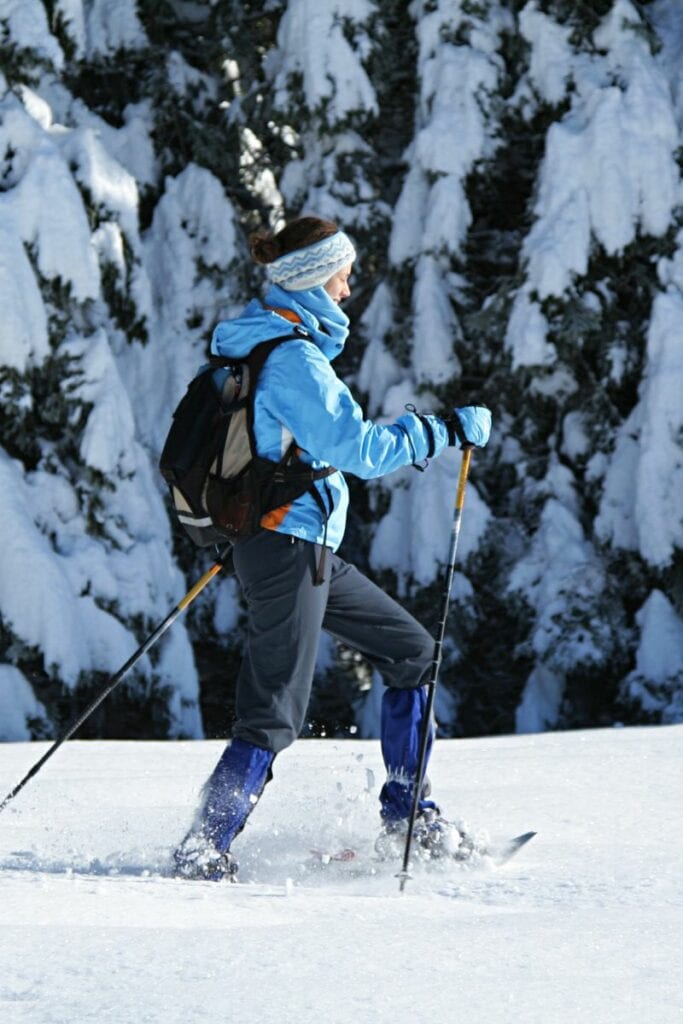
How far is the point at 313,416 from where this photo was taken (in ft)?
11.5

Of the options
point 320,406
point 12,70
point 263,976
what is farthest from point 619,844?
point 12,70

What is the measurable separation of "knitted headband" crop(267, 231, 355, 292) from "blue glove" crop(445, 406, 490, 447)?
0.49 meters

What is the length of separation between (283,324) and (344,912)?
1.44 meters

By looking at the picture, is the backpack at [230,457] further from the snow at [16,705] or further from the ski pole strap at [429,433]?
the snow at [16,705]

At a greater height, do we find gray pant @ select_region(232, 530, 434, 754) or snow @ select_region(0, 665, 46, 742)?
gray pant @ select_region(232, 530, 434, 754)

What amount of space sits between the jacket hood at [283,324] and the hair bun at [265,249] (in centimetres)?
8

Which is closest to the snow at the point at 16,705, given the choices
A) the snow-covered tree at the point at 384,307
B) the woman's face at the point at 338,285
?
the snow-covered tree at the point at 384,307

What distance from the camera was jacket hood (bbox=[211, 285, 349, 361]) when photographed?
363cm

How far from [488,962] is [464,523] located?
660 cm

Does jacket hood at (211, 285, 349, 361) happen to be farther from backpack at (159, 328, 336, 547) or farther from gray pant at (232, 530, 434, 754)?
gray pant at (232, 530, 434, 754)

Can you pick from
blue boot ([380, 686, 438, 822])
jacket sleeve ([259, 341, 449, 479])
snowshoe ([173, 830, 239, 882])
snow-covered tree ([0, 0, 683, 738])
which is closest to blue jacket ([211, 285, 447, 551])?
jacket sleeve ([259, 341, 449, 479])

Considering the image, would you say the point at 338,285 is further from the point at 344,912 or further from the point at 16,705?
the point at 16,705

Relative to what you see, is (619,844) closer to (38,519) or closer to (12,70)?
(38,519)

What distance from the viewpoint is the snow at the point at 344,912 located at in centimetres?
235
